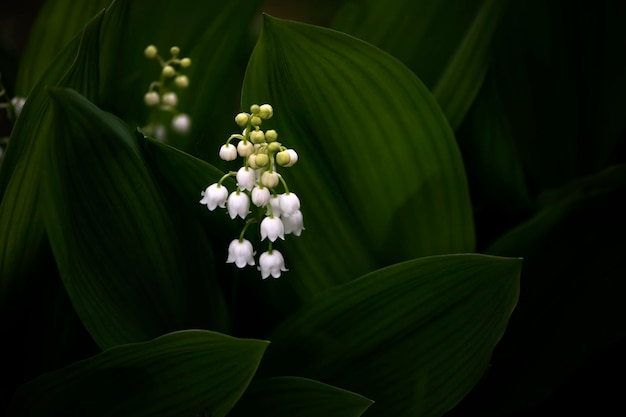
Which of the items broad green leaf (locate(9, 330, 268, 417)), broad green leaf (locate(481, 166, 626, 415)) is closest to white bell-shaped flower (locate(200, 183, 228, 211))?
broad green leaf (locate(9, 330, 268, 417))

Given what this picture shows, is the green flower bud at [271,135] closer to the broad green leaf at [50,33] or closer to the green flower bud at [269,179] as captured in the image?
the green flower bud at [269,179]

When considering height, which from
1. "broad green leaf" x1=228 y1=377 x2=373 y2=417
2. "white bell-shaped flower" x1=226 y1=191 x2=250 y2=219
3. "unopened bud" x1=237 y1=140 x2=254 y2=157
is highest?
"unopened bud" x1=237 y1=140 x2=254 y2=157

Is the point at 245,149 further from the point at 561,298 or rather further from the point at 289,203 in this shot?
the point at 561,298

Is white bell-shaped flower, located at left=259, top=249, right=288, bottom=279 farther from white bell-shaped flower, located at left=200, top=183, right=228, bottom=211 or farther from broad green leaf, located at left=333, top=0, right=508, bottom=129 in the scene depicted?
broad green leaf, located at left=333, top=0, right=508, bottom=129

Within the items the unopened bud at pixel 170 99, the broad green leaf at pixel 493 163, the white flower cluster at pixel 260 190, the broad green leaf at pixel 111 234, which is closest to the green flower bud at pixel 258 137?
the white flower cluster at pixel 260 190

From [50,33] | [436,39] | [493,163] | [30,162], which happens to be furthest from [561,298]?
[50,33]
